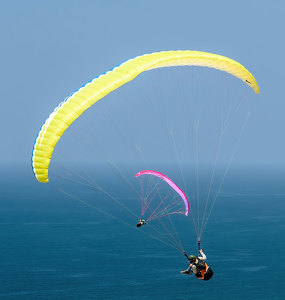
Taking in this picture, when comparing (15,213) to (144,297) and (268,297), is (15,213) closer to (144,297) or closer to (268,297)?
(144,297)

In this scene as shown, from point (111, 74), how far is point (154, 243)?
196 feet

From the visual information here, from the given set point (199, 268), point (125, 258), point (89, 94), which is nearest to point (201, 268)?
point (199, 268)

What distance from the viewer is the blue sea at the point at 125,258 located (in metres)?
55.2

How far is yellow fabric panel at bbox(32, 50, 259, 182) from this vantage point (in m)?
18.1

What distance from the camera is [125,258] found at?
65.8 meters

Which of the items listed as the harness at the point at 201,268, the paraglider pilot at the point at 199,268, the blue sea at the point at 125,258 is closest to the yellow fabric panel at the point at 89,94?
the paraglider pilot at the point at 199,268

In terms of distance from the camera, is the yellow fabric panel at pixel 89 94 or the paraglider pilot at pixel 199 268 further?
the paraglider pilot at pixel 199 268

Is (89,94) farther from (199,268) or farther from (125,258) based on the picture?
(125,258)

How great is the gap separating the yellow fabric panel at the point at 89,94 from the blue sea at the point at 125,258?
37682 millimetres

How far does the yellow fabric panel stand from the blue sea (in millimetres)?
37682

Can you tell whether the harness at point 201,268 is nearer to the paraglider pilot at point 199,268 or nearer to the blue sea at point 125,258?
the paraglider pilot at point 199,268

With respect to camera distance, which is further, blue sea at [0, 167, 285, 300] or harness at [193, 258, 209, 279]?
blue sea at [0, 167, 285, 300]

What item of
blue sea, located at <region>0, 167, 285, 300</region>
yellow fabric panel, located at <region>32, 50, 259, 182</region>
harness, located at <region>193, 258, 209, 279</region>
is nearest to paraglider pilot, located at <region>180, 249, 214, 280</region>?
harness, located at <region>193, 258, 209, 279</region>

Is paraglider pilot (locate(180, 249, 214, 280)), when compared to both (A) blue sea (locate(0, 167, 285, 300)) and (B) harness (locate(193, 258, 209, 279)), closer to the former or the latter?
(B) harness (locate(193, 258, 209, 279))
